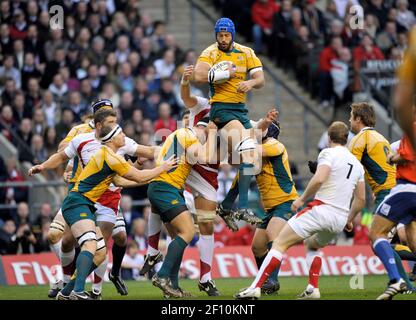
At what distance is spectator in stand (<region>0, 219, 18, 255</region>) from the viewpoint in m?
19.7

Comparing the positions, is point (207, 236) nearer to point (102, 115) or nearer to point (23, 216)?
point (102, 115)

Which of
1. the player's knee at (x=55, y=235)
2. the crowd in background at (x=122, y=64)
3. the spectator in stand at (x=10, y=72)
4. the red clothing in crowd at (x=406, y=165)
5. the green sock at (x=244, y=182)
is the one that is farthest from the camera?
the spectator in stand at (x=10, y=72)

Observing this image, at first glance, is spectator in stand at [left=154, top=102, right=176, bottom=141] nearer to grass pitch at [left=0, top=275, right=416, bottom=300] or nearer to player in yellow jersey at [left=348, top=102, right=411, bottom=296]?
grass pitch at [left=0, top=275, right=416, bottom=300]

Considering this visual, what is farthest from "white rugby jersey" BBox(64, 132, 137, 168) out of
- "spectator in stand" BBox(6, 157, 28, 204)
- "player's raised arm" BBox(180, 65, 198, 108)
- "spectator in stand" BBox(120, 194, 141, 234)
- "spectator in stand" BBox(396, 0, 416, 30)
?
"spectator in stand" BBox(396, 0, 416, 30)

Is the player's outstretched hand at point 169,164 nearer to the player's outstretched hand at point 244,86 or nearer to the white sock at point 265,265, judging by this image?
the white sock at point 265,265

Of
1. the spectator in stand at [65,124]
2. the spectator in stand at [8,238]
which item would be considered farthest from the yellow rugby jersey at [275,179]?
the spectator in stand at [65,124]

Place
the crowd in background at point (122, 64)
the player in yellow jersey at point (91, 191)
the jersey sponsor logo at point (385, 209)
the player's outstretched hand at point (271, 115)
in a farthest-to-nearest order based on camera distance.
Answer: the crowd in background at point (122, 64) < the player's outstretched hand at point (271, 115) < the player in yellow jersey at point (91, 191) < the jersey sponsor logo at point (385, 209)

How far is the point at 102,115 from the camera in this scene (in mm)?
13359

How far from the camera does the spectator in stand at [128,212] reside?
2066 centimetres

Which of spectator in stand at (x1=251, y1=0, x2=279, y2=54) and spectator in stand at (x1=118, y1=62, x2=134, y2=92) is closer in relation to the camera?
spectator in stand at (x1=118, y1=62, x2=134, y2=92)

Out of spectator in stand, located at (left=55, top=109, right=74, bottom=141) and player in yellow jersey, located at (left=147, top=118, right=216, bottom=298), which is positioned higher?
player in yellow jersey, located at (left=147, top=118, right=216, bottom=298)

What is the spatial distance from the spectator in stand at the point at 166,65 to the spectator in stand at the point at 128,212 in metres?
3.91

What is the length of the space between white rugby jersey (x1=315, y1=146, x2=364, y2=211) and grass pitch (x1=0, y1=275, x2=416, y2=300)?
1390 millimetres
